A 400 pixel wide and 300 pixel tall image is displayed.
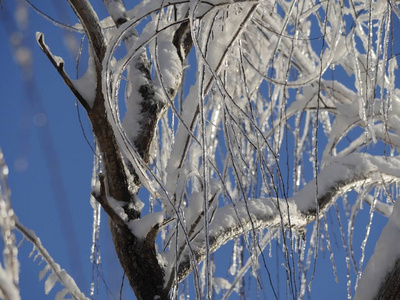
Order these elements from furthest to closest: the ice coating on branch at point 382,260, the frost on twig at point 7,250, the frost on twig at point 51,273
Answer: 1. the frost on twig at point 51,273
2. the ice coating on branch at point 382,260
3. the frost on twig at point 7,250

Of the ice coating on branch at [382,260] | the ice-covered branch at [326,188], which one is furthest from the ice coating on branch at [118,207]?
the ice coating on branch at [382,260]

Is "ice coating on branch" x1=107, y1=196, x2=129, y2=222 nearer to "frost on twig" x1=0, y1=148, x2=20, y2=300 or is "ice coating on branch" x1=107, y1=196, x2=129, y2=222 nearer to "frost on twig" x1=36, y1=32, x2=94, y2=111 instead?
"frost on twig" x1=36, y1=32, x2=94, y2=111

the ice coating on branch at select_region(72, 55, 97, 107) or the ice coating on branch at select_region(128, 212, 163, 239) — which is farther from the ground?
the ice coating on branch at select_region(72, 55, 97, 107)

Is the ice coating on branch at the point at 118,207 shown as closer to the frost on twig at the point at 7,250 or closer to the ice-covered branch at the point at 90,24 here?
the ice-covered branch at the point at 90,24

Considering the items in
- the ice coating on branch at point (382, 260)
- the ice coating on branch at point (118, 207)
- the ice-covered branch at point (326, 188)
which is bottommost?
the ice coating on branch at point (382, 260)

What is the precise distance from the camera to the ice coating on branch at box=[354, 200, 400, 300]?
22.8 inches

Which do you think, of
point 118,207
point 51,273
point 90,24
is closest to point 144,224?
point 118,207

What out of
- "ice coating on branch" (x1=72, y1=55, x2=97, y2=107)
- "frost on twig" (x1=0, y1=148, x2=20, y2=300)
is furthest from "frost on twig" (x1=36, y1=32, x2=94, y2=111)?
"frost on twig" (x1=0, y1=148, x2=20, y2=300)

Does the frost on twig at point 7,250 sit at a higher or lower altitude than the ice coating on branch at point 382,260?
higher

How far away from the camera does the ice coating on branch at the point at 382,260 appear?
0.58 meters

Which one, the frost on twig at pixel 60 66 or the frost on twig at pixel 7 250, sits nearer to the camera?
the frost on twig at pixel 7 250

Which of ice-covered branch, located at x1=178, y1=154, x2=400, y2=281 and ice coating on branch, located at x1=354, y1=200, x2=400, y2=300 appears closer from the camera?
ice coating on branch, located at x1=354, y1=200, x2=400, y2=300

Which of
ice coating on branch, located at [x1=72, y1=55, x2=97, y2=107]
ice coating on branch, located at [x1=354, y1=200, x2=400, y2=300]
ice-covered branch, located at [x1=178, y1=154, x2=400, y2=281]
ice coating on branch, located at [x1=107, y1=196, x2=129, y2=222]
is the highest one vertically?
ice coating on branch, located at [x1=72, y1=55, x2=97, y2=107]

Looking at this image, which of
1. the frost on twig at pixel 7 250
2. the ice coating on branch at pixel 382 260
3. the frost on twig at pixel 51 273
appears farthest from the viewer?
the frost on twig at pixel 51 273
